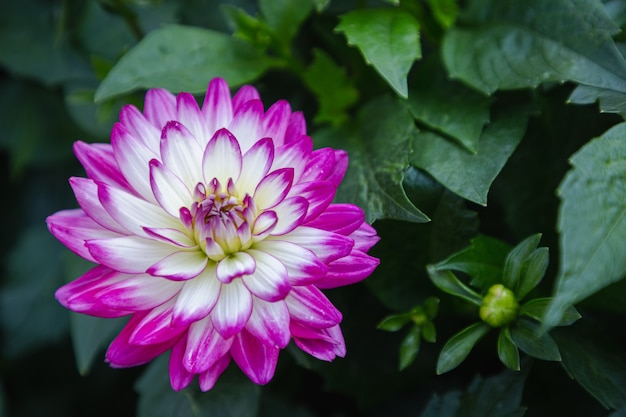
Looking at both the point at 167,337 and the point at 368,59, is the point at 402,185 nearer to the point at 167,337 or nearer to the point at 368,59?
the point at 368,59

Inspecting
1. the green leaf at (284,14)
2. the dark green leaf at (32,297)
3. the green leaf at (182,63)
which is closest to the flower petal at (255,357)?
the green leaf at (182,63)

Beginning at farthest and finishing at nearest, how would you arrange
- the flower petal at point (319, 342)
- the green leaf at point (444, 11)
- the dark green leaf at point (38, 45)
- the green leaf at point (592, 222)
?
the dark green leaf at point (38, 45) < the green leaf at point (444, 11) < the flower petal at point (319, 342) < the green leaf at point (592, 222)

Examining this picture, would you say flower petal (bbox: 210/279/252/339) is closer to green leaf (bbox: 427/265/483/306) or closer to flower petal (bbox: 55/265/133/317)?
flower petal (bbox: 55/265/133/317)

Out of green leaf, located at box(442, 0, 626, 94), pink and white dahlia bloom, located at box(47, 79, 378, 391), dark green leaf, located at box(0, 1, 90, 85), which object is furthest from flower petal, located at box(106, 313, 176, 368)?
dark green leaf, located at box(0, 1, 90, 85)

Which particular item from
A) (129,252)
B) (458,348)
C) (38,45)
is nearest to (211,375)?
(129,252)

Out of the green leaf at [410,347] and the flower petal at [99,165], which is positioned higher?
the flower petal at [99,165]

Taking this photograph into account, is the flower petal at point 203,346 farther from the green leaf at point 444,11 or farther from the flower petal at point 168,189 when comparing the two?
the green leaf at point 444,11
